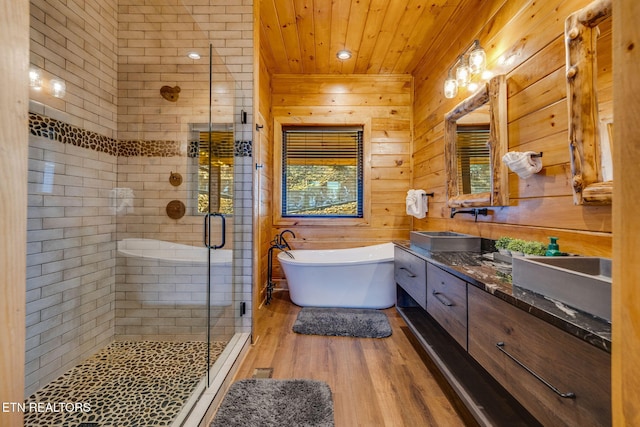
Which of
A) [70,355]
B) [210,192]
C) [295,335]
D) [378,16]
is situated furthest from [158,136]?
[378,16]

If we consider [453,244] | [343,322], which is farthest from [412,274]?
[343,322]

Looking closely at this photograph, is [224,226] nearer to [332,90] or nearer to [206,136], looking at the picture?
[206,136]

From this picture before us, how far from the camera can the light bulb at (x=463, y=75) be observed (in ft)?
7.22

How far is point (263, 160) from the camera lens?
3080 millimetres

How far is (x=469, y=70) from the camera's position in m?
2.17

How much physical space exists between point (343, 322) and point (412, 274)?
2.75ft

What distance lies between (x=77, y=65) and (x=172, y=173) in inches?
33.7

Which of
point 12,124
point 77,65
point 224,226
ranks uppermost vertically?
point 77,65

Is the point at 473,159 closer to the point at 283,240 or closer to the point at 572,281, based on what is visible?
the point at 572,281

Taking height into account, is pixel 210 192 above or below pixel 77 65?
below

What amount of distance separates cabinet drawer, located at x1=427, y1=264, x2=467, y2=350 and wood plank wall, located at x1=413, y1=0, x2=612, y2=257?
0.58m

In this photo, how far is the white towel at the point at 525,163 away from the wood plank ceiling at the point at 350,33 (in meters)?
1.58

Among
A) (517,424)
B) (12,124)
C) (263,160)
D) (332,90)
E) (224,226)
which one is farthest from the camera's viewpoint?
(332,90)

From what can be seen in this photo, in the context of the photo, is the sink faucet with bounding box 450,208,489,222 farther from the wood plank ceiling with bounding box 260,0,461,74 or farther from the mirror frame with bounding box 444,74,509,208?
the wood plank ceiling with bounding box 260,0,461,74
